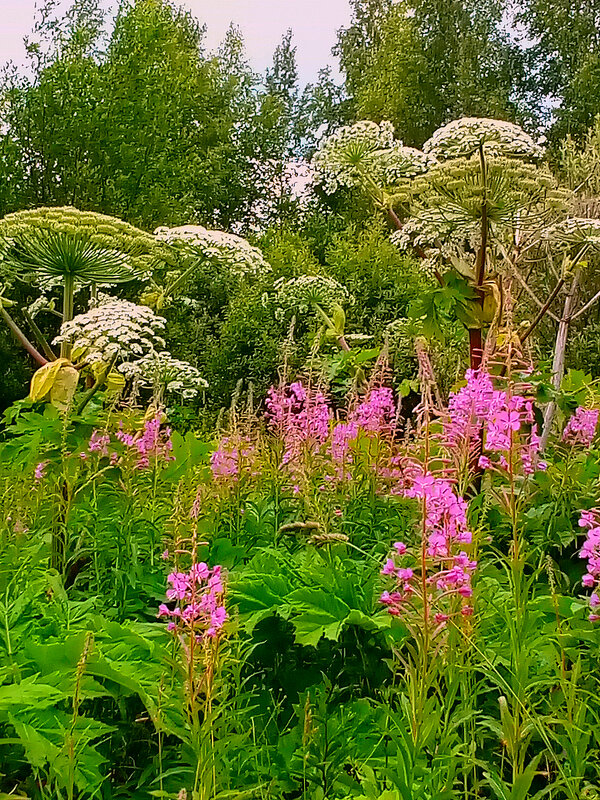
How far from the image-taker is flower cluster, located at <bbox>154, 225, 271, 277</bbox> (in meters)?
3.27

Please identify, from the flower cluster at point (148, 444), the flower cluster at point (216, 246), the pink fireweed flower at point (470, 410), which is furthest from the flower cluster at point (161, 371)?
the pink fireweed flower at point (470, 410)

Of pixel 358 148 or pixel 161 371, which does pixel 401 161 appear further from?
pixel 161 371

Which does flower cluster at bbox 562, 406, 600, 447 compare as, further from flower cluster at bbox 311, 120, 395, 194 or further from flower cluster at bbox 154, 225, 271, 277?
flower cluster at bbox 154, 225, 271, 277

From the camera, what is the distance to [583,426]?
3051 mm

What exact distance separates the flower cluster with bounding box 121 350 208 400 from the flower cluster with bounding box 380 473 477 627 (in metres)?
1.86

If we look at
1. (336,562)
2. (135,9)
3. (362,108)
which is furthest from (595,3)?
(336,562)

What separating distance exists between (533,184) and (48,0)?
39.6 ft

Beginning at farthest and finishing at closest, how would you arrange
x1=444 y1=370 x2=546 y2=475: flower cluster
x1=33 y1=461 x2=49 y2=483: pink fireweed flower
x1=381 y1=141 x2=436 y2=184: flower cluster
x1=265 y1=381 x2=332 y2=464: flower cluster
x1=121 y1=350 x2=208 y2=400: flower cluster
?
x1=381 y1=141 x2=436 y2=184: flower cluster < x1=121 y1=350 x2=208 y2=400: flower cluster < x1=265 y1=381 x2=332 y2=464: flower cluster < x1=33 y1=461 x2=49 y2=483: pink fireweed flower < x1=444 y1=370 x2=546 y2=475: flower cluster

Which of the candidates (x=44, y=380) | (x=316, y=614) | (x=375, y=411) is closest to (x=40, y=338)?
(x=44, y=380)

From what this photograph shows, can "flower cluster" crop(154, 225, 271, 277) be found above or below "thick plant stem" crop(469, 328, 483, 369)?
above

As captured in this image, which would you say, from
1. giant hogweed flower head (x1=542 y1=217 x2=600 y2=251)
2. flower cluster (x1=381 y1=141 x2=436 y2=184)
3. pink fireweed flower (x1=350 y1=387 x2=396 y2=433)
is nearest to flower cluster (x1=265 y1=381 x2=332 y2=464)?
pink fireweed flower (x1=350 y1=387 x2=396 y2=433)

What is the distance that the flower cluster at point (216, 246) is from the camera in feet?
10.7

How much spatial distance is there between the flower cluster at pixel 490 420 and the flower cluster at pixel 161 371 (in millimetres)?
1487

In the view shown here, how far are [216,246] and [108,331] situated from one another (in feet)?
2.99
